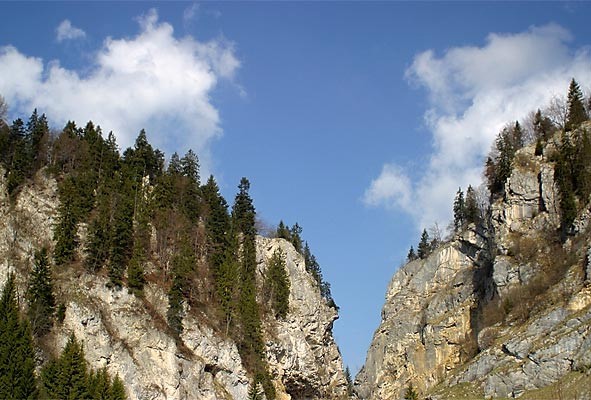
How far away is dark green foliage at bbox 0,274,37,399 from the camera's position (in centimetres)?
5759

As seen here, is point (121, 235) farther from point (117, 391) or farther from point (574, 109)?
point (574, 109)

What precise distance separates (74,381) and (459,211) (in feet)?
253

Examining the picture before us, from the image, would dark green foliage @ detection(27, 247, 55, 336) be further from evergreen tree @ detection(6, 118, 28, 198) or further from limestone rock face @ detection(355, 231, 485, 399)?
limestone rock face @ detection(355, 231, 485, 399)

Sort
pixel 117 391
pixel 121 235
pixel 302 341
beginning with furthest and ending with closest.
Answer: pixel 302 341, pixel 121 235, pixel 117 391

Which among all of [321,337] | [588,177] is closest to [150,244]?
[321,337]

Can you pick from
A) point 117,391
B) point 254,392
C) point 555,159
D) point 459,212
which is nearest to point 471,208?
point 459,212

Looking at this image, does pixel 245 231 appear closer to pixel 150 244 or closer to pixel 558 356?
pixel 150 244

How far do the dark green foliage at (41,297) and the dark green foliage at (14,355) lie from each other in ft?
7.50

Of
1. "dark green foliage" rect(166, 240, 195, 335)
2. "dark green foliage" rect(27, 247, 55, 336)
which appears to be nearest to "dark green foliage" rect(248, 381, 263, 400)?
"dark green foliage" rect(166, 240, 195, 335)

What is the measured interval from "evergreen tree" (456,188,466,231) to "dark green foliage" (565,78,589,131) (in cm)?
2680

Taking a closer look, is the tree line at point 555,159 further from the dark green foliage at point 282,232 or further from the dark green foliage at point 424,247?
the dark green foliage at point 282,232

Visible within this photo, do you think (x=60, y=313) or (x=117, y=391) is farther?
(x=60, y=313)

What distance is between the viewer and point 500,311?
265ft

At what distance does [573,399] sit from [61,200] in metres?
55.8
